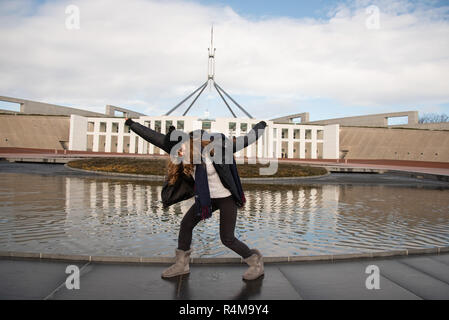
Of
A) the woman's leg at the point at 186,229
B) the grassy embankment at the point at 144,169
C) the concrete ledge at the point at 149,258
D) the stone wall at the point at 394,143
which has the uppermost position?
the stone wall at the point at 394,143

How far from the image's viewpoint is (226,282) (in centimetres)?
357

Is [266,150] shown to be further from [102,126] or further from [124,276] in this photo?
[124,276]

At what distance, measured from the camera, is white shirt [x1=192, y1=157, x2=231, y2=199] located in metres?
3.63

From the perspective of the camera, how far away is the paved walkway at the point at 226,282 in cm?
321

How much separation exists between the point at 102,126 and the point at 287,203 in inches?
2454

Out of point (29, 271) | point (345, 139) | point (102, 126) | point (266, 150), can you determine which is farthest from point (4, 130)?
point (29, 271)

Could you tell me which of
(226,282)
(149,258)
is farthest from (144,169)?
(226,282)

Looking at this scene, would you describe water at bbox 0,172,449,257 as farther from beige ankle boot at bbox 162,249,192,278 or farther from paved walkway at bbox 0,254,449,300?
beige ankle boot at bbox 162,249,192,278

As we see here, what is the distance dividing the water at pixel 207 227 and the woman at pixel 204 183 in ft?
2.85

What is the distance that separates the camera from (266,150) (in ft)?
171

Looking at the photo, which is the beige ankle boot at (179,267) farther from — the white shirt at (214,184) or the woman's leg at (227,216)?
the white shirt at (214,184)

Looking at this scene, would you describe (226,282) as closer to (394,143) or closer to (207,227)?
(207,227)

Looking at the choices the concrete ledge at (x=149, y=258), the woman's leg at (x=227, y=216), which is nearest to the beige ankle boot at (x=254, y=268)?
the woman's leg at (x=227, y=216)

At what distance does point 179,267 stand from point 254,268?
837mm
